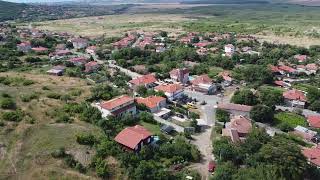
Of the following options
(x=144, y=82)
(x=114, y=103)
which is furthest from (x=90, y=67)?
(x=114, y=103)

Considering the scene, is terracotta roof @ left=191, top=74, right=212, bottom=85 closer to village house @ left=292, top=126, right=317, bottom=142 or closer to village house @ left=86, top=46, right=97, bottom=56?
village house @ left=292, top=126, right=317, bottom=142

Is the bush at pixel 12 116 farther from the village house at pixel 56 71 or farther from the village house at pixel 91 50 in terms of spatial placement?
the village house at pixel 91 50

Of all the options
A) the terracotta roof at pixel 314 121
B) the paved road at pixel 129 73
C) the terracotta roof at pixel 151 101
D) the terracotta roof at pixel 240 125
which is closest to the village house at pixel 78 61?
the paved road at pixel 129 73

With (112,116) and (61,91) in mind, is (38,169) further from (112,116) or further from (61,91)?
(61,91)

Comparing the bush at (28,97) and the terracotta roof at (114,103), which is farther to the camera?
the bush at (28,97)

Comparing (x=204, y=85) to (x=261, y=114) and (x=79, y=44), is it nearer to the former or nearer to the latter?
(x=261, y=114)

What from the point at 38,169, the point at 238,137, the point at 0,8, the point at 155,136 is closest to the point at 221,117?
the point at 238,137
